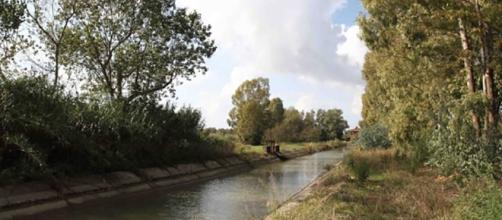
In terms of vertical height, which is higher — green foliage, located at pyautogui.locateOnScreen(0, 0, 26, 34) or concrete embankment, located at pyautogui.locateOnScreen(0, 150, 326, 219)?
green foliage, located at pyautogui.locateOnScreen(0, 0, 26, 34)

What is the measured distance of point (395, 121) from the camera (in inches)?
1063

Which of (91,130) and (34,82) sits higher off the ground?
(34,82)

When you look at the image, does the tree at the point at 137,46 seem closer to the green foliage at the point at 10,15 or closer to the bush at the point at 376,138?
the green foliage at the point at 10,15

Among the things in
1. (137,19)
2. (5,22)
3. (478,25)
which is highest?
(137,19)

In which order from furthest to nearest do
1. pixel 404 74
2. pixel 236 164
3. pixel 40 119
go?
pixel 236 164 → pixel 404 74 → pixel 40 119

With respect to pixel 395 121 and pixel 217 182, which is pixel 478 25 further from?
pixel 217 182

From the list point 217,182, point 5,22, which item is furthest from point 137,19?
point 217,182

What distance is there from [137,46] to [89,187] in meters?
13.6

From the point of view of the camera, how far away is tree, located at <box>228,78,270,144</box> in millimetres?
72662

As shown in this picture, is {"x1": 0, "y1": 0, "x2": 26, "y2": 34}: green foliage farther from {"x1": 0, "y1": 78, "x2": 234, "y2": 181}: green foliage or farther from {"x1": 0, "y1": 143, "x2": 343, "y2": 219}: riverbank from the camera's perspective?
{"x1": 0, "y1": 143, "x2": 343, "y2": 219}: riverbank

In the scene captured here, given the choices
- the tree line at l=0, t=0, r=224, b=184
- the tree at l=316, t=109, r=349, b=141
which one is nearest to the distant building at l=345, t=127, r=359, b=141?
the tree at l=316, t=109, r=349, b=141

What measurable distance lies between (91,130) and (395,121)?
14641 millimetres

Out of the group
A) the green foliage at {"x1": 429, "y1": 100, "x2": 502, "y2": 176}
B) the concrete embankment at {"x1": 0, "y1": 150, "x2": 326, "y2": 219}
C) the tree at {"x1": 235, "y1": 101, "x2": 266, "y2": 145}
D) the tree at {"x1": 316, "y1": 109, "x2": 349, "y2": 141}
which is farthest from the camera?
the tree at {"x1": 316, "y1": 109, "x2": 349, "y2": 141}

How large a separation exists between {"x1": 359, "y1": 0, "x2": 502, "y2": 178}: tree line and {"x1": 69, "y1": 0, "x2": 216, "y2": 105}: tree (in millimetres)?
10693
